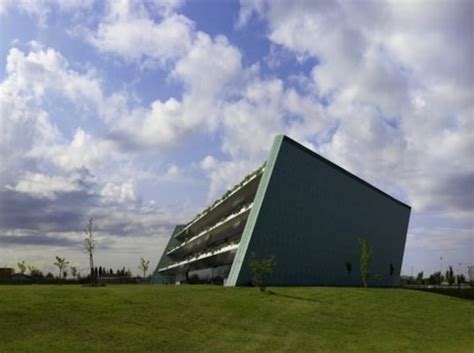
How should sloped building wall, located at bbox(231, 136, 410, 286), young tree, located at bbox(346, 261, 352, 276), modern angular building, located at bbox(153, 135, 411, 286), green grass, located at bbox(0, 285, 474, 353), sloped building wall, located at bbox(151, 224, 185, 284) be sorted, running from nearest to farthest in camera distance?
green grass, located at bbox(0, 285, 474, 353) < sloped building wall, located at bbox(231, 136, 410, 286) < modern angular building, located at bbox(153, 135, 411, 286) < young tree, located at bbox(346, 261, 352, 276) < sloped building wall, located at bbox(151, 224, 185, 284)

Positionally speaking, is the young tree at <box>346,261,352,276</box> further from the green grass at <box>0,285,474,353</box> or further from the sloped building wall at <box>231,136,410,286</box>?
the green grass at <box>0,285,474,353</box>

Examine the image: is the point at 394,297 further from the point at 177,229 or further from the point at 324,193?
the point at 177,229

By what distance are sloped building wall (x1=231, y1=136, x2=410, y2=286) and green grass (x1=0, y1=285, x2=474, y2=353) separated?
946 centimetres

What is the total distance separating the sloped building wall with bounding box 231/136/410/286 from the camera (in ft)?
161

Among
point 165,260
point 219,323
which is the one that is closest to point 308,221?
point 219,323

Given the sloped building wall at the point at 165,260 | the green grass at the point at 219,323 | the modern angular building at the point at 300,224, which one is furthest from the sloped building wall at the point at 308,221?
the sloped building wall at the point at 165,260

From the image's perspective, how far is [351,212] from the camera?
6925 centimetres

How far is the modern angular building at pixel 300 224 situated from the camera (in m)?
49.7

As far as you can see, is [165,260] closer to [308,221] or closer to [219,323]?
[308,221]

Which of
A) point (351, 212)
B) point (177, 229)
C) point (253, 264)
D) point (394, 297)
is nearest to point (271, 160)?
point (253, 264)

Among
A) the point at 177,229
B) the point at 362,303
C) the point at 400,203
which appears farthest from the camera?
the point at 177,229

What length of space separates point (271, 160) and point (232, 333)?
2752 centimetres

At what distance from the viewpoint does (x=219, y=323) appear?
89.7ft

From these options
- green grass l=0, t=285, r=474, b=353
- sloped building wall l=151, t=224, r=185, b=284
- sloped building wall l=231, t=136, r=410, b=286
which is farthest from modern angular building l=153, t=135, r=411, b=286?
sloped building wall l=151, t=224, r=185, b=284
